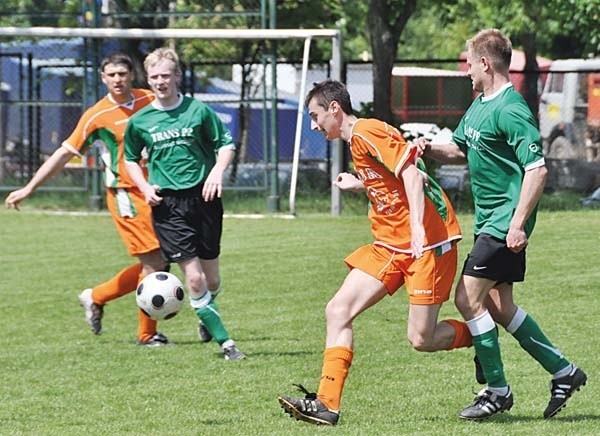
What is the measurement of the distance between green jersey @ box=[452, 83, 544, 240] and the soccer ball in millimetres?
2732

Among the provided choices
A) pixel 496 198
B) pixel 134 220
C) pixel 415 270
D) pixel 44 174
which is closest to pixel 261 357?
pixel 134 220

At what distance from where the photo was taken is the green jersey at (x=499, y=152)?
6.11 meters

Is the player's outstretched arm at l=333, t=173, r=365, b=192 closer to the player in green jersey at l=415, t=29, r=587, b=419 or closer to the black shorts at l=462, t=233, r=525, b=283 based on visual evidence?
the player in green jersey at l=415, t=29, r=587, b=419

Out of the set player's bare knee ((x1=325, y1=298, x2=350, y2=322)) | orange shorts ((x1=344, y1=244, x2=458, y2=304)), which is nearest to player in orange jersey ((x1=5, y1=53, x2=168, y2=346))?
player's bare knee ((x1=325, y1=298, x2=350, y2=322))

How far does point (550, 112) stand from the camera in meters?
22.5

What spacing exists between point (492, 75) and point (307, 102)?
917 millimetres

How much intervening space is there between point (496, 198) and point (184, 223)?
9.16 feet

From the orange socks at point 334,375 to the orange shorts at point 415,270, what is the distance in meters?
0.39

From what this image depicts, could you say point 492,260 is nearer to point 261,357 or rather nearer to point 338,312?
point 338,312

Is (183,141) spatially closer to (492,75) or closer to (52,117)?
(492,75)

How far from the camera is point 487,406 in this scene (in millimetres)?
6430

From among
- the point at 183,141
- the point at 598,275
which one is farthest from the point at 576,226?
the point at 183,141

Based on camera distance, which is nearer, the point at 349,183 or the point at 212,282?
the point at 349,183

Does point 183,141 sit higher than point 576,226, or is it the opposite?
point 183,141
